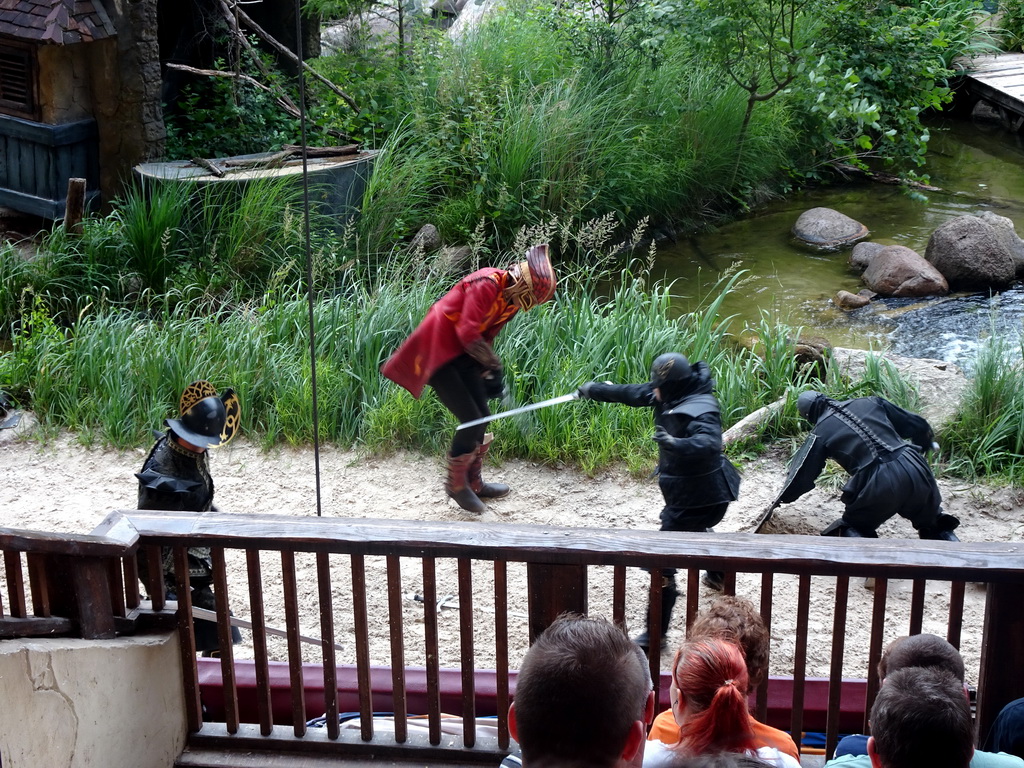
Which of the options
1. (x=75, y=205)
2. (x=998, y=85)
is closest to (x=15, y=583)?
(x=75, y=205)

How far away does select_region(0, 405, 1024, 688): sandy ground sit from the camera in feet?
14.1

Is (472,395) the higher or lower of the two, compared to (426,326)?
lower

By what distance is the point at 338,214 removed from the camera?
329 inches

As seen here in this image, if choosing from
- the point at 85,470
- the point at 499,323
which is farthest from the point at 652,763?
the point at 85,470

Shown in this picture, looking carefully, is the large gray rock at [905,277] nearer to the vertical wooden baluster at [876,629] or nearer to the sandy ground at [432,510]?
the sandy ground at [432,510]

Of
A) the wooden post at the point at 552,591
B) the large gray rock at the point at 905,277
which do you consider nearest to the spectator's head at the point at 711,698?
the wooden post at the point at 552,591

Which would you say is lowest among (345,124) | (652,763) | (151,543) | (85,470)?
(85,470)

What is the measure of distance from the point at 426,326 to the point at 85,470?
7.24 ft

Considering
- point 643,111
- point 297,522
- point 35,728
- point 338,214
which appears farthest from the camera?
point 643,111

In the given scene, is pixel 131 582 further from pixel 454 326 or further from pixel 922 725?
pixel 454 326

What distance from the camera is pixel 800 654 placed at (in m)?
2.77

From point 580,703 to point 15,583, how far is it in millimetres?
1520

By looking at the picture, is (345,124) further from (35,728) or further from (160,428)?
(35,728)

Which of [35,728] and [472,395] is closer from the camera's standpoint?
[35,728]
